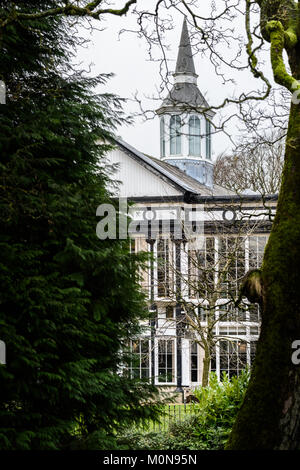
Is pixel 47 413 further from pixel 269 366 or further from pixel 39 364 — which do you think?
pixel 269 366

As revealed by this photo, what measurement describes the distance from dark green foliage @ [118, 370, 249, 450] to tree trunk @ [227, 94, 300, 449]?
10.2 ft

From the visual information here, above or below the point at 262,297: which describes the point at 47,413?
below

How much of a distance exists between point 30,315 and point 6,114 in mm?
2176

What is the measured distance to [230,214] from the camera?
72.6 ft

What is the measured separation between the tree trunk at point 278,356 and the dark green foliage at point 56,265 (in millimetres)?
1342

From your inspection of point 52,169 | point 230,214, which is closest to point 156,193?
point 230,214

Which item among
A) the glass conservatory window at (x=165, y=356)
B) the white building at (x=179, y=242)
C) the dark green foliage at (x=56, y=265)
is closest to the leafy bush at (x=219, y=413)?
the dark green foliage at (x=56, y=265)

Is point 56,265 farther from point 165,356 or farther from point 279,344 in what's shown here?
point 165,356

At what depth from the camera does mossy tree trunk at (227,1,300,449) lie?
6355 mm

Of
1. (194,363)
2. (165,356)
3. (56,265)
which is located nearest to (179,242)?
(165,356)

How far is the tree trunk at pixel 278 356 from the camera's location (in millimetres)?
6352

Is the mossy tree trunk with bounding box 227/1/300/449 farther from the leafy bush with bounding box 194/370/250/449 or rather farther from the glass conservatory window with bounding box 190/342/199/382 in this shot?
the glass conservatory window with bounding box 190/342/199/382

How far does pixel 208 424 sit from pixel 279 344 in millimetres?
4119

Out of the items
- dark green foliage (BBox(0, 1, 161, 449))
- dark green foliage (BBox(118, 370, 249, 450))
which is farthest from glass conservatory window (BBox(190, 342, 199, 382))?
dark green foliage (BBox(0, 1, 161, 449))
